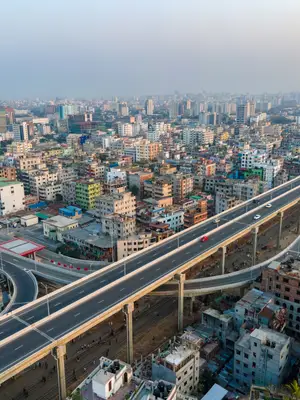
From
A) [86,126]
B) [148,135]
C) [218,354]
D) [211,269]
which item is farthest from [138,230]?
[86,126]

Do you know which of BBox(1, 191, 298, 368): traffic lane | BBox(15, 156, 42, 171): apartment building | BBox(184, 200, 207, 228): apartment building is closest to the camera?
BBox(1, 191, 298, 368): traffic lane

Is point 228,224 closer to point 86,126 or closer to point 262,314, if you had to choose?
point 262,314

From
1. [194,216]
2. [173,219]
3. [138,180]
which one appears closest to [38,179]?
[138,180]

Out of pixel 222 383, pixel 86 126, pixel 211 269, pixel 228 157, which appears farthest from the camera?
pixel 86 126

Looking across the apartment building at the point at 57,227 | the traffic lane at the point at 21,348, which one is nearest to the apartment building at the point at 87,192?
the apartment building at the point at 57,227

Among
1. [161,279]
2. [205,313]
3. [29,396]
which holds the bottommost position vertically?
[29,396]

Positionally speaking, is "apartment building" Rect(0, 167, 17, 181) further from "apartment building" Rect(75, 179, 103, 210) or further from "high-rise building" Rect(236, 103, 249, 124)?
"high-rise building" Rect(236, 103, 249, 124)

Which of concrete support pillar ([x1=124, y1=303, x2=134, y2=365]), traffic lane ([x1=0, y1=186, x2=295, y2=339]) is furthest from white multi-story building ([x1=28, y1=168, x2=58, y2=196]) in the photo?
concrete support pillar ([x1=124, y1=303, x2=134, y2=365])
